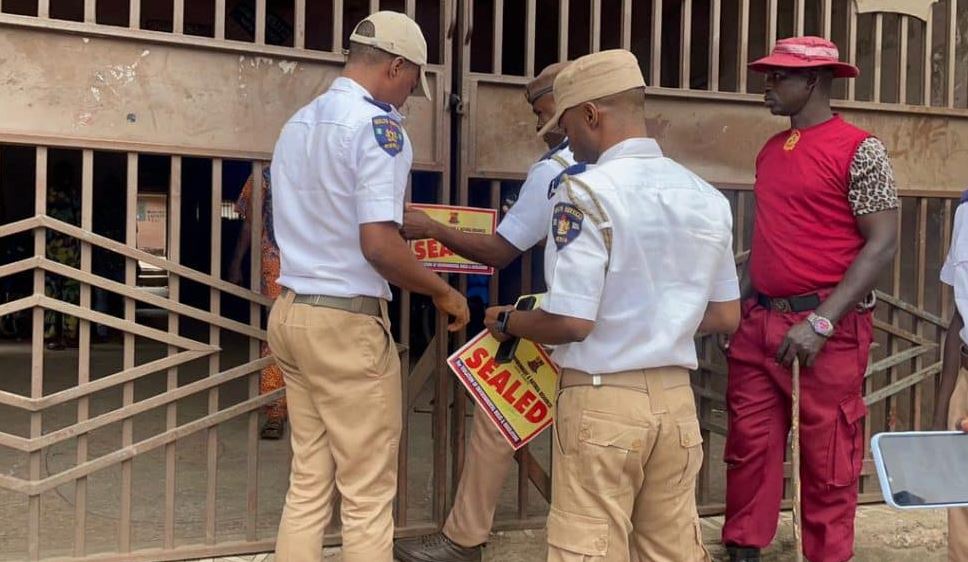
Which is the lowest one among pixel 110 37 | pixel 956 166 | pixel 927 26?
pixel 956 166

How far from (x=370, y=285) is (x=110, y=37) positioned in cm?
113

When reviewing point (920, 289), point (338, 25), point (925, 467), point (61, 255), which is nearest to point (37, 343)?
point (338, 25)

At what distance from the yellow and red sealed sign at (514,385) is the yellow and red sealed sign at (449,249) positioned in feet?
1.54

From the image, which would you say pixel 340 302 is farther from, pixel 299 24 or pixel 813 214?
pixel 813 214

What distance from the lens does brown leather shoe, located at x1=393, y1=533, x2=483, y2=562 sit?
2748mm

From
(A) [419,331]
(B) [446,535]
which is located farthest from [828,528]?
(A) [419,331]

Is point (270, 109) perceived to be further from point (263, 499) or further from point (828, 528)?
point (828, 528)

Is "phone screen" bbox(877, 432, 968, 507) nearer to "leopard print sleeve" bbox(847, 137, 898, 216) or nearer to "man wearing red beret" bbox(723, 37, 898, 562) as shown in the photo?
"man wearing red beret" bbox(723, 37, 898, 562)

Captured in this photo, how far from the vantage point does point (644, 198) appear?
187 centimetres

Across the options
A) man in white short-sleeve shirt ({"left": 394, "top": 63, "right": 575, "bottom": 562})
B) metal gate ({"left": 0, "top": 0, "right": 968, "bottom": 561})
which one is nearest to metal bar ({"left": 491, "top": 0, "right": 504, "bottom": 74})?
metal gate ({"left": 0, "top": 0, "right": 968, "bottom": 561})

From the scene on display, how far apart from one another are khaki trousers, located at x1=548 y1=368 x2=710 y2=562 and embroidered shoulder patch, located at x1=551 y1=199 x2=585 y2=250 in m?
0.33

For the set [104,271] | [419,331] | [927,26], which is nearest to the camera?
[927,26]

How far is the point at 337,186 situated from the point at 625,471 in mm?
1009

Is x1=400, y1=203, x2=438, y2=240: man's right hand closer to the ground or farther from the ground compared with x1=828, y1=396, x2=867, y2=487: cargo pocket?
farther from the ground
